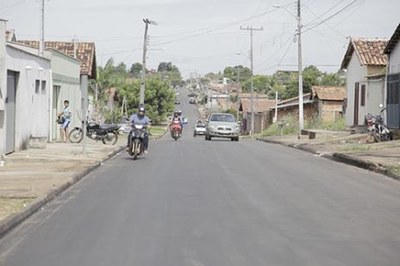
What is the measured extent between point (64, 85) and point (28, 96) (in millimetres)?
9744

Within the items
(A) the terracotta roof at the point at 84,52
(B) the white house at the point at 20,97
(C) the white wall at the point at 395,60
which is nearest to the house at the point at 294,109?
(A) the terracotta roof at the point at 84,52

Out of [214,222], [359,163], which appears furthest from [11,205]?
[359,163]

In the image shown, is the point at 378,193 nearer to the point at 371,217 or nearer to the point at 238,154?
the point at 371,217

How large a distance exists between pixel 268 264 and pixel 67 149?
61.8ft

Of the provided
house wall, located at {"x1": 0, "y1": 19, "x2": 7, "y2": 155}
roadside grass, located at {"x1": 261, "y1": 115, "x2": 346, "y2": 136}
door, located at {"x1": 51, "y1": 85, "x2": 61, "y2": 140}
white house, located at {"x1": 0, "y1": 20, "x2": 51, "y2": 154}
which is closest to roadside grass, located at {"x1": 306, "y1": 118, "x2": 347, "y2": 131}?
roadside grass, located at {"x1": 261, "y1": 115, "x2": 346, "y2": 136}

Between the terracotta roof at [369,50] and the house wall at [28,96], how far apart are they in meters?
20.3

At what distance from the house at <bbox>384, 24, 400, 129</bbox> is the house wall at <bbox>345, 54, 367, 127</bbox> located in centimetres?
626

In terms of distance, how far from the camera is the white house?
21297mm

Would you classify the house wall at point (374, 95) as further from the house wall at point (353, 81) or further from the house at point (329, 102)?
the house at point (329, 102)

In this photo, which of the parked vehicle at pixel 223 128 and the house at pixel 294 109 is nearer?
the parked vehicle at pixel 223 128

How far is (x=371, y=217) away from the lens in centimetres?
1142

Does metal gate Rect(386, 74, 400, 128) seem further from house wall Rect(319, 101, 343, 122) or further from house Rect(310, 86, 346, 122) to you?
house wall Rect(319, 101, 343, 122)

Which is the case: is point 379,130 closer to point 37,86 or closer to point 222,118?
point 222,118

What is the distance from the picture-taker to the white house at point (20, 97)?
21297 millimetres
